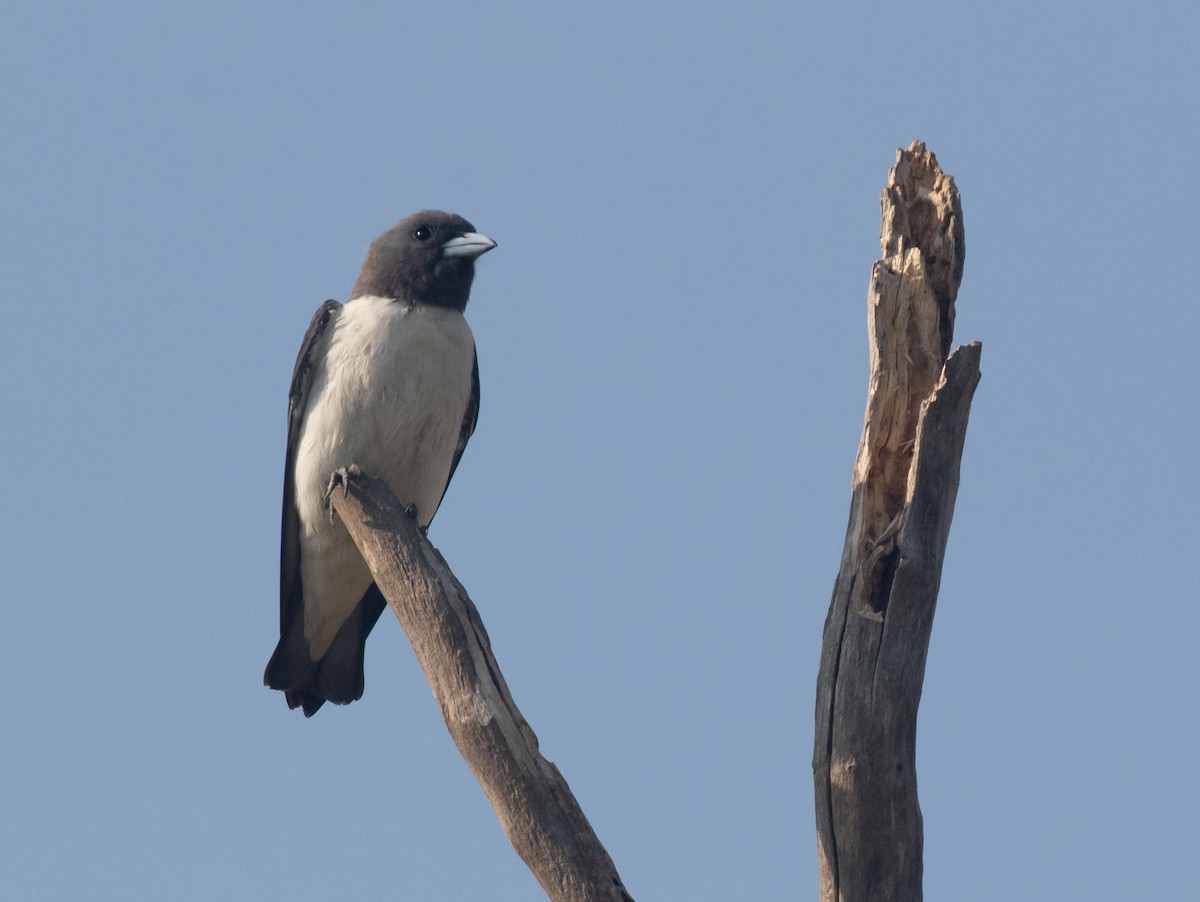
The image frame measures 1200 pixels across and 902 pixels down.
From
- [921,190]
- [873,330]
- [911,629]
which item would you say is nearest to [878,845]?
[911,629]

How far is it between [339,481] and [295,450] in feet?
3.12

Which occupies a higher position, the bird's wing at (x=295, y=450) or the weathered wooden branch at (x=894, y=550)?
the bird's wing at (x=295, y=450)

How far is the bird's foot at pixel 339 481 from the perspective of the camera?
22.9ft

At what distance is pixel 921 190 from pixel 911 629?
6.11 ft

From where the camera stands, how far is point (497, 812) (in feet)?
17.9

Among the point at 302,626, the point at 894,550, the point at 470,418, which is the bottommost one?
the point at 894,550

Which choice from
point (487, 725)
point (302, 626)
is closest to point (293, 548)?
point (302, 626)

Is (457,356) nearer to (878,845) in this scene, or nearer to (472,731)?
(472,731)

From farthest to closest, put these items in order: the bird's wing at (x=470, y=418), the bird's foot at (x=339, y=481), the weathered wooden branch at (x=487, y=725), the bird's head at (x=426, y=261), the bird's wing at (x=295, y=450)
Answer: the bird's wing at (x=470, y=418) → the bird's head at (x=426, y=261) → the bird's wing at (x=295, y=450) → the bird's foot at (x=339, y=481) → the weathered wooden branch at (x=487, y=725)

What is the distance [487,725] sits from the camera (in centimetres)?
551

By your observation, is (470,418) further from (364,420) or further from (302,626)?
(302,626)

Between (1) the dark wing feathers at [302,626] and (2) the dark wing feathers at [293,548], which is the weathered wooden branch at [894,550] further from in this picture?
(2) the dark wing feathers at [293,548]

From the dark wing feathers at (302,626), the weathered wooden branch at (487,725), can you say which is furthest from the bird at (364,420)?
the weathered wooden branch at (487,725)

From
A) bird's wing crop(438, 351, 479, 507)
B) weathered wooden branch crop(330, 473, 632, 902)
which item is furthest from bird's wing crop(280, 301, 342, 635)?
weathered wooden branch crop(330, 473, 632, 902)
